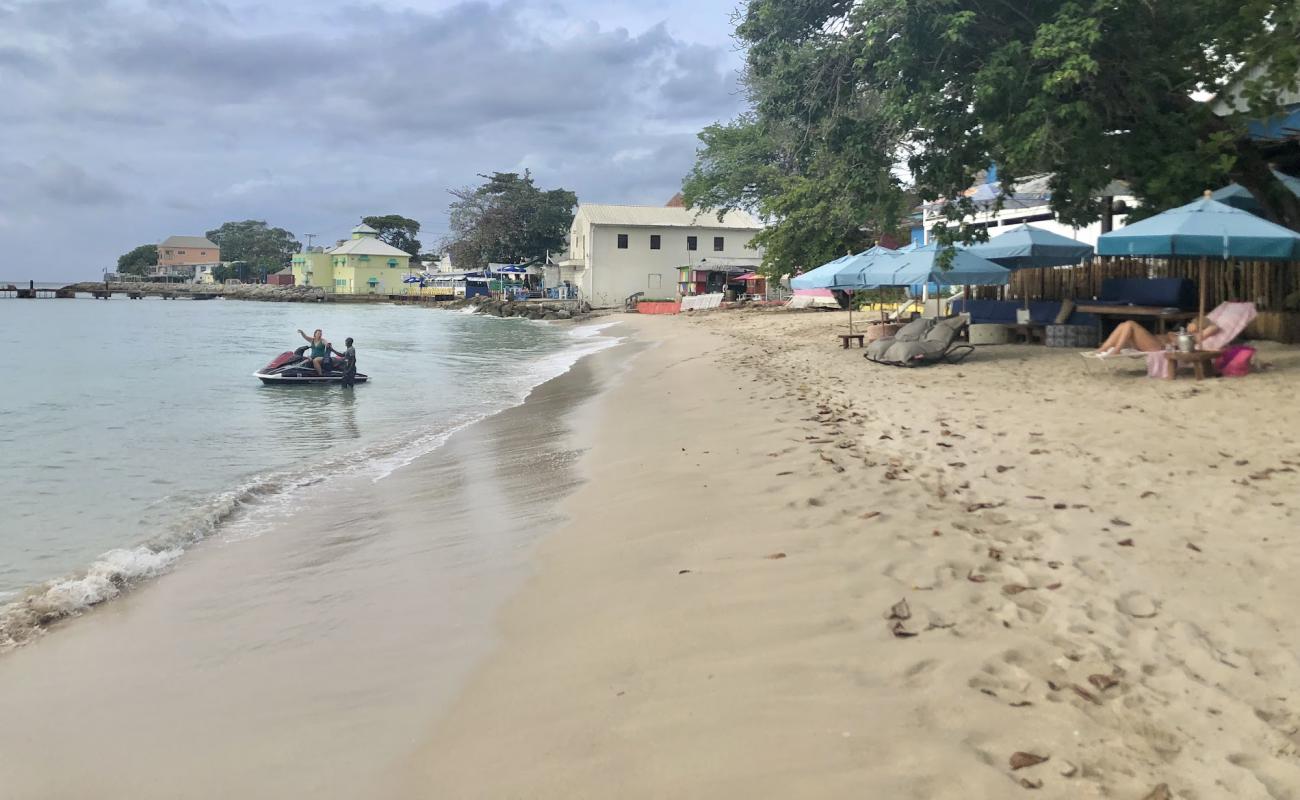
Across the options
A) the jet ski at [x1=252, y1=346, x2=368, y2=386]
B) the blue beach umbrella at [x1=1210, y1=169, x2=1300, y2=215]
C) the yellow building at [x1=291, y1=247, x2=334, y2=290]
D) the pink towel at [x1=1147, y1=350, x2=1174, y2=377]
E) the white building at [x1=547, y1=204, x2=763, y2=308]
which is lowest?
the jet ski at [x1=252, y1=346, x2=368, y2=386]

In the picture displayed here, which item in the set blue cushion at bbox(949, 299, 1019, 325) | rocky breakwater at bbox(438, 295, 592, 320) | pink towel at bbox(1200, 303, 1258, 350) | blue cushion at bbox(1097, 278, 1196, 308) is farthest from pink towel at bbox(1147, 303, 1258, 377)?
rocky breakwater at bbox(438, 295, 592, 320)

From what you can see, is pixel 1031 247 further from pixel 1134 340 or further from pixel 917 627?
pixel 917 627

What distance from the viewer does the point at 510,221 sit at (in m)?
73.9

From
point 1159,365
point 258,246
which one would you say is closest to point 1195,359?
point 1159,365

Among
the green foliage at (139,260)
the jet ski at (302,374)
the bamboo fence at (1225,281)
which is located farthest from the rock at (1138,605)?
the green foliage at (139,260)

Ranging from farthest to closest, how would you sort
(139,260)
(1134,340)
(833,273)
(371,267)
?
1. (139,260)
2. (371,267)
3. (833,273)
4. (1134,340)

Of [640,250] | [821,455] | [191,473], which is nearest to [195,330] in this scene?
[640,250]

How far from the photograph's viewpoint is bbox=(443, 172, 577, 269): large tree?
7388 cm

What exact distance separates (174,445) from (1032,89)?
43.9 feet

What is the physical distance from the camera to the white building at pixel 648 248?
2279 inches

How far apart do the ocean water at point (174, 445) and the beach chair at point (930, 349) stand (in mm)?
7255

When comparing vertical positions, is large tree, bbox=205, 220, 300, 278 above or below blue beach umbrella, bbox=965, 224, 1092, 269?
above

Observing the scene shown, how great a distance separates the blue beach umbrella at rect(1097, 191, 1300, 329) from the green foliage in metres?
170

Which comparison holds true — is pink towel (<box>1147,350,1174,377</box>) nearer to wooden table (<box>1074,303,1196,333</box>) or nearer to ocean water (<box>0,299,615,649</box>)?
wooden table (<box>1074,303,1196,333</box>)
